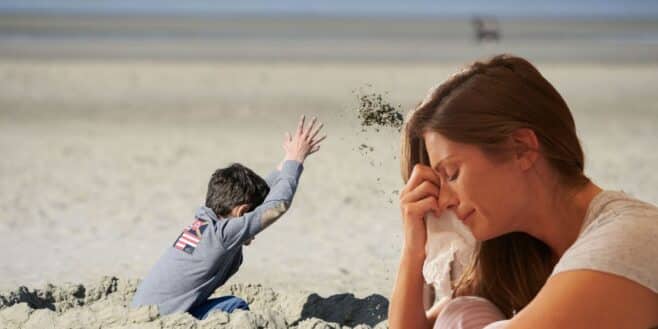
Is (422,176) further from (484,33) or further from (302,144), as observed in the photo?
(484,33)

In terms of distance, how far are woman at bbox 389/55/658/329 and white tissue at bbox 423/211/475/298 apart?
1.3 inches

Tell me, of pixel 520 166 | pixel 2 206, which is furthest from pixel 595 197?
pixel 2 206

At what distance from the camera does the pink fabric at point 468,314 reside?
3.04 metres

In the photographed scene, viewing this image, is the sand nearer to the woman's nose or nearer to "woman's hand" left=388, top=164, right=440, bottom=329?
"woman's hand" left=388, top=164, right=440, bottom=329

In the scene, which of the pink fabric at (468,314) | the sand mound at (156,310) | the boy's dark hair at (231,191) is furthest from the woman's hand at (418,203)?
the boy's dark hair at (231,191)

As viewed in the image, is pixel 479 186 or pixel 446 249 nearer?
pixel 479 186

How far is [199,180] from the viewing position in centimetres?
866

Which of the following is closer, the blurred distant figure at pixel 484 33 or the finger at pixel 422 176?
the finger at pixel 422 176

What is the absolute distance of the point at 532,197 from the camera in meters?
2.83

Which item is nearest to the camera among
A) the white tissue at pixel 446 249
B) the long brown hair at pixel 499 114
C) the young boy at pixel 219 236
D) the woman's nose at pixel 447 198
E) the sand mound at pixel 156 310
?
the long brown hair at pixel 499 114

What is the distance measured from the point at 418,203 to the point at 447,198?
10 centimetres

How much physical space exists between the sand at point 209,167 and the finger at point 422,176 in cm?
128

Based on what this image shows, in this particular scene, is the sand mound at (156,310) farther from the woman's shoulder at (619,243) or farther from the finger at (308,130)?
the woman's shoulder at (619,243)

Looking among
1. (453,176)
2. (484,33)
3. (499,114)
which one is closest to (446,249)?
(453,176)
